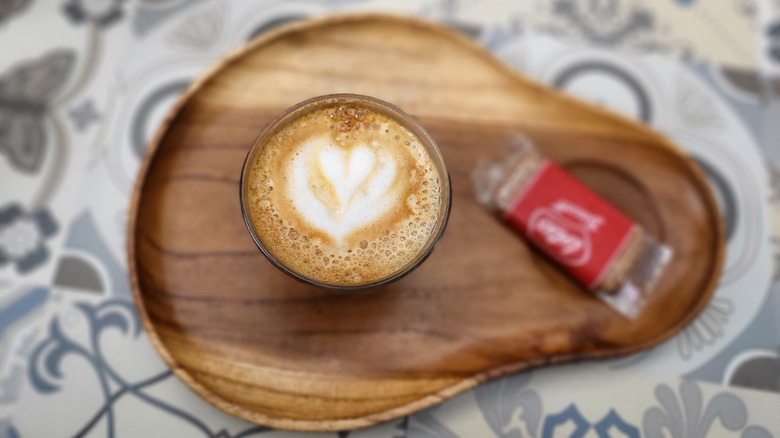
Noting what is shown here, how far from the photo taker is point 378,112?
86 cm

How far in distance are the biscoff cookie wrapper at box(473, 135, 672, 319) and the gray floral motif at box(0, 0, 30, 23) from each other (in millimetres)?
958

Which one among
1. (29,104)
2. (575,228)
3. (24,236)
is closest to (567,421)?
(575,228)

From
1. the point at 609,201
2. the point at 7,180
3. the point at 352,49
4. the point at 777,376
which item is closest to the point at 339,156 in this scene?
the point at 352,49

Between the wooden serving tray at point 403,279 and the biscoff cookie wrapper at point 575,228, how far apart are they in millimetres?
25

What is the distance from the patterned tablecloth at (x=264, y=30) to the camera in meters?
1.01

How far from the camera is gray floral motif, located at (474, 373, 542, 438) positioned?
1004 millimetres

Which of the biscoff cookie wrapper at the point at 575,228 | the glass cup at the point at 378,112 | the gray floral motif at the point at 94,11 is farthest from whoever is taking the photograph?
the gray floral motif at the point at 94,11

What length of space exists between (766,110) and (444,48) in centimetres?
66

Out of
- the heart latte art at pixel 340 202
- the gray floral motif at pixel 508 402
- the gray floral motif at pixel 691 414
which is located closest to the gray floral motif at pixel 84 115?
the heart latte art at pixel 340 202

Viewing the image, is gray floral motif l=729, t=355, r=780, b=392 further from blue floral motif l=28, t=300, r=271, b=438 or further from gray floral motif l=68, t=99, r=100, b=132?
gray floral motif l=68, t=99, r=100, b=132

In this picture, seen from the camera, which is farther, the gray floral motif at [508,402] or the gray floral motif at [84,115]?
the gray floral motif at [84,115]

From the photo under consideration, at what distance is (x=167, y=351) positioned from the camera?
34.0 inches

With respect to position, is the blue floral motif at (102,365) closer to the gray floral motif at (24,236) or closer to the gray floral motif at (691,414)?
the gray floral motif at (24,236)

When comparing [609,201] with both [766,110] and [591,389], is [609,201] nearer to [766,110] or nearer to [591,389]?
[591,389]
